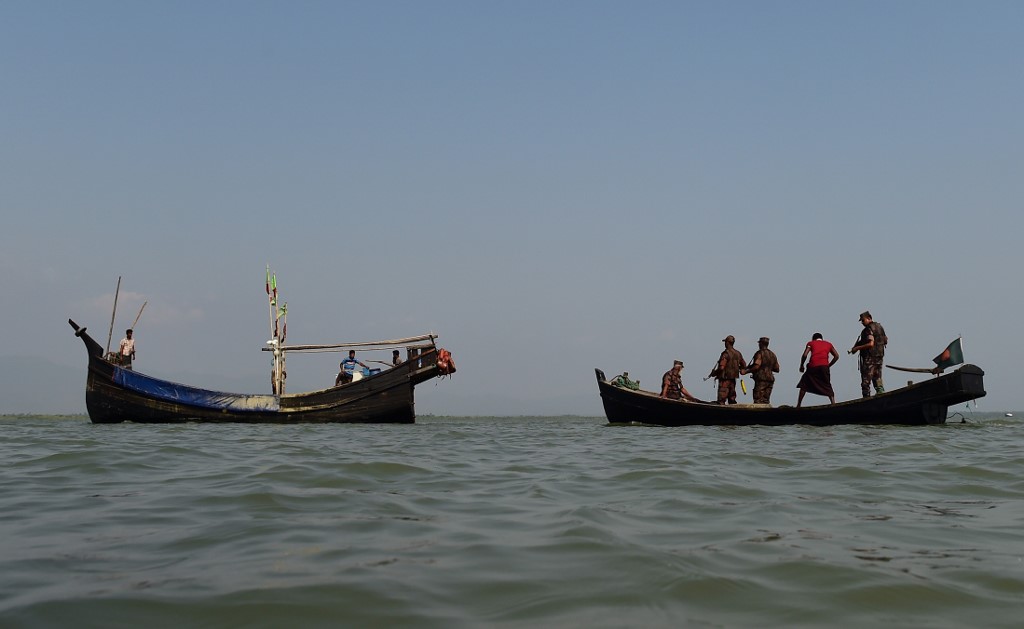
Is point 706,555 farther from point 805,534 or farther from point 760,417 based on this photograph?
point 760,417

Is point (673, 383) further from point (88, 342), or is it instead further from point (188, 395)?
point (88, 342)

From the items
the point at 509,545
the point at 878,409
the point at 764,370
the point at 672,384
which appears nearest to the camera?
the point at 509,545

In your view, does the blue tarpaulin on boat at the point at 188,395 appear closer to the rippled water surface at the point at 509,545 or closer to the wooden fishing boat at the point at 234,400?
the wooden fishing boat at the point at 234,400

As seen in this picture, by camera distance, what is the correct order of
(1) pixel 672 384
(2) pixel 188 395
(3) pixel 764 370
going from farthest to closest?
(2) pixel 188 395 → (1) pixel 672 384 → (3) pixel 764 370

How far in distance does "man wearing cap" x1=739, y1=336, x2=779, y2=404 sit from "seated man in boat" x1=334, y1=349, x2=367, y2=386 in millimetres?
10904

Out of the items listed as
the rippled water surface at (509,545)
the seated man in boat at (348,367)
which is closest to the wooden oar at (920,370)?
the rippled water surface at (509,545)

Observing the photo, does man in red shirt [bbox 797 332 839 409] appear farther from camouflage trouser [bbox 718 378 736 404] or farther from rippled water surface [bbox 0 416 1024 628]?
rippled water surface [bbox 0 416 1024 628]

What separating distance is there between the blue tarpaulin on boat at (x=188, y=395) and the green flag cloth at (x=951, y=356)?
50.4 ft

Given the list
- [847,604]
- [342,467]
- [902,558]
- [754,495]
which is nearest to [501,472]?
[342,467]

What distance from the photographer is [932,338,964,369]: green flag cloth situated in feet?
52.8

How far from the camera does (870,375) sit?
16.5 meters

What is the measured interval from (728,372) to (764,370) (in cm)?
78

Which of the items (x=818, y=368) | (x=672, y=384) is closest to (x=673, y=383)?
(x=672, y=384)

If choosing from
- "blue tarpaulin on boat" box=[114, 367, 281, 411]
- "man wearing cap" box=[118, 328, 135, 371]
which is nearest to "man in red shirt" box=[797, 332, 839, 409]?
"blue tarpaulin on boat" box=[114, 367, 281, 411]
